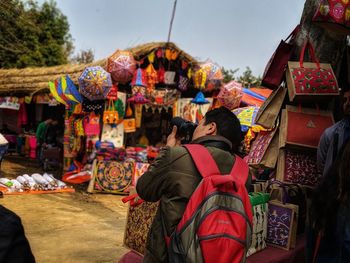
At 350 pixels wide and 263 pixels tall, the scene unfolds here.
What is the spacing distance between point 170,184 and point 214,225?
320 millimetres

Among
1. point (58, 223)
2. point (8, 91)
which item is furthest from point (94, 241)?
point (8, 91)

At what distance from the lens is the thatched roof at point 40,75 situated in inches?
345

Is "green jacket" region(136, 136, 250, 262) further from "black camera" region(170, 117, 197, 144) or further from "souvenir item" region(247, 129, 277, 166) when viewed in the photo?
"souvenir item" region(247, 129, 277, 166)

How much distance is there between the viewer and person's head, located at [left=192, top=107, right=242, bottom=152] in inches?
74.7

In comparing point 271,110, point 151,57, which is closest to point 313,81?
point 271,110

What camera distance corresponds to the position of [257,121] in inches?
113

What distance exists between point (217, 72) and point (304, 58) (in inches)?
247

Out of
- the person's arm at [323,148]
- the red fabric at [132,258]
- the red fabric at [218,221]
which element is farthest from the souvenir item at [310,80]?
the red fabric at [132,258]

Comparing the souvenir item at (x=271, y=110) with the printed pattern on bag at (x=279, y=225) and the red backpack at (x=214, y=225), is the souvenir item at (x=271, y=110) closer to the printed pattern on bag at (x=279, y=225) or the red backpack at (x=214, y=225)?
the printed pattern on bag at (x=279, y=225)

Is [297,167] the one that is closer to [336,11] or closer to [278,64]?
[278,64]

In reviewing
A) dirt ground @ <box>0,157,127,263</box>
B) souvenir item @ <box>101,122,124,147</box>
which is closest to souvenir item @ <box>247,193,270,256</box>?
dirt ground @ <box>0,157,127,263</box>

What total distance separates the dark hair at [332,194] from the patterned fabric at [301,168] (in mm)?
996

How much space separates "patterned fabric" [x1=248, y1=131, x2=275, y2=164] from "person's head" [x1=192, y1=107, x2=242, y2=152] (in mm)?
1019

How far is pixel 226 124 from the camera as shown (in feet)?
6.23
